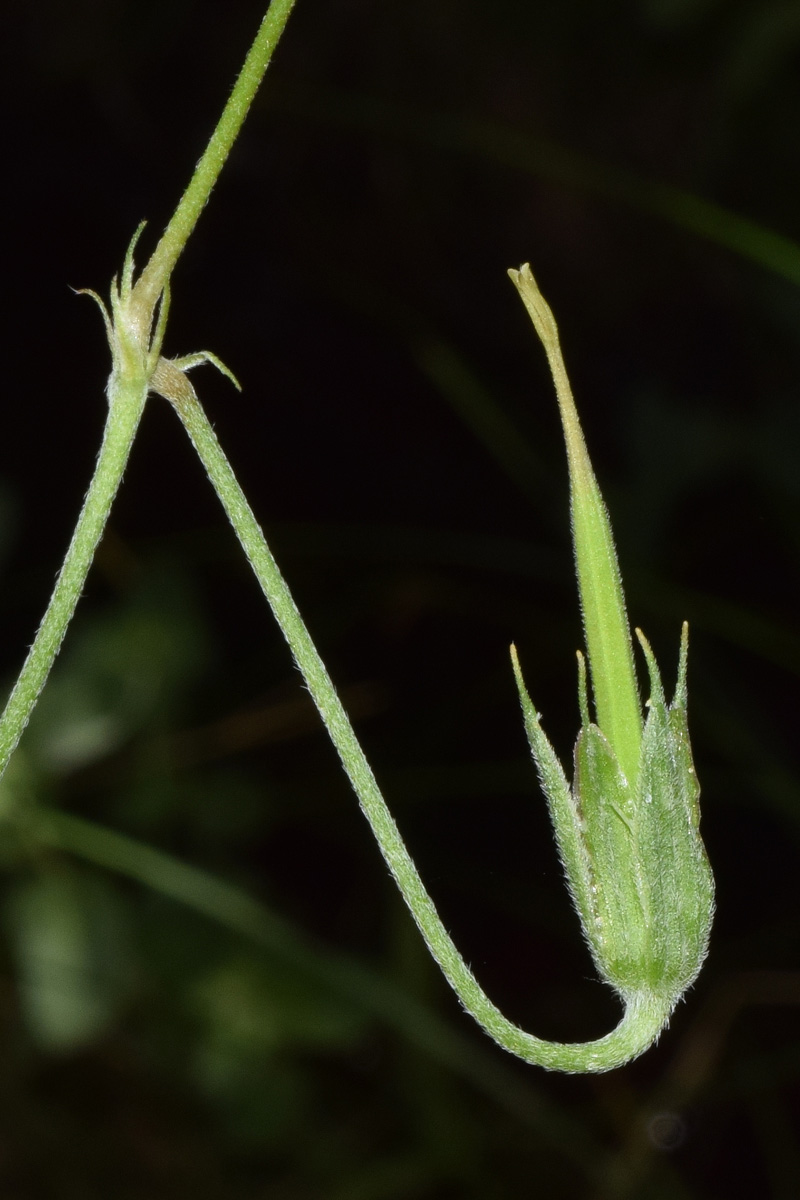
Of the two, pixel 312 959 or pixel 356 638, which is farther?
pixel 356 638

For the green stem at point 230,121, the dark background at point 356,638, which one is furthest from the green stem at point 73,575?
the dark background at point 356,638

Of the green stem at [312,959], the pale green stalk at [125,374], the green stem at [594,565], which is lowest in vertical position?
the green stem at [312,959]

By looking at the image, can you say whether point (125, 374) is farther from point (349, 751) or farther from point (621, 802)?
point (621, 802)

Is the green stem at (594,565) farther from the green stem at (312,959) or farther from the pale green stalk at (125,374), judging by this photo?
the green stem at (312,959)

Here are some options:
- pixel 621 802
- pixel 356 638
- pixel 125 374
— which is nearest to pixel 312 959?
pixel 356 638

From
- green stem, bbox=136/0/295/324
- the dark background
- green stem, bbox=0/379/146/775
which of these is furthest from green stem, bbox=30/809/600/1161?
green stem, bbox=136/0/295/324

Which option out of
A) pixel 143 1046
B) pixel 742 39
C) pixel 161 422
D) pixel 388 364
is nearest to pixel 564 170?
pixel 742 39

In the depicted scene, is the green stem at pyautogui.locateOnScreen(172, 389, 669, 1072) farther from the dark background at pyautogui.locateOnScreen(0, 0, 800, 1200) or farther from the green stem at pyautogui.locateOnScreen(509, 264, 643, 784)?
the dark background at pyautogui.locateOnScreen(0, 0, 800, 1200)

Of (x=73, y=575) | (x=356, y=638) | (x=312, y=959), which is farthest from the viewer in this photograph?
(x=356, y=638)

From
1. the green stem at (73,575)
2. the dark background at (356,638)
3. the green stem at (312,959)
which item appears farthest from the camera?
the dark background at (356,638)
